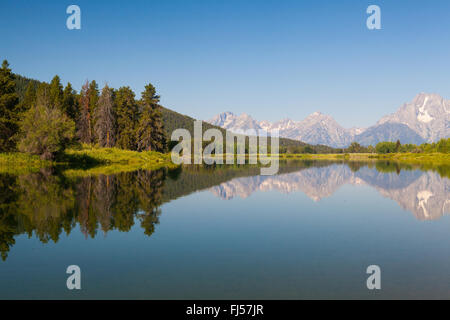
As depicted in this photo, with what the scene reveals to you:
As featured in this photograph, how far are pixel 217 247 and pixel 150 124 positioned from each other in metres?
89.3

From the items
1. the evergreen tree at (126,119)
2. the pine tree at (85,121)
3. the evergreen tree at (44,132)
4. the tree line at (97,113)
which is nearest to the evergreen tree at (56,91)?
the tree line at (97,113)

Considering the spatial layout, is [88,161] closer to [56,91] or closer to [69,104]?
[56,91]

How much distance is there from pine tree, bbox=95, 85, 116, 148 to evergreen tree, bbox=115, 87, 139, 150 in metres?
5.47

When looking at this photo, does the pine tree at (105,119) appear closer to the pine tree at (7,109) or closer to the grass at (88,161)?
the grass at (88,161)

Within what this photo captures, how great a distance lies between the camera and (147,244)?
1427 cm

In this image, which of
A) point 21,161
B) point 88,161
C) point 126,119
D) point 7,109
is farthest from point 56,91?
point 21,161

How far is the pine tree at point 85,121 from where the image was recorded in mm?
103312

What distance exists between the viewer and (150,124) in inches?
3925

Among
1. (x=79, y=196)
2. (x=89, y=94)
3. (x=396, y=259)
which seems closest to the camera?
(x=396, y=259)

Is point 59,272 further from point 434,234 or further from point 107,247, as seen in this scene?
point 434,234

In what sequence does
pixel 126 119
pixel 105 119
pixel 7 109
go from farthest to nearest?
1. pixel 126 119
2. pixel 105 119
3. pixel 7 109
